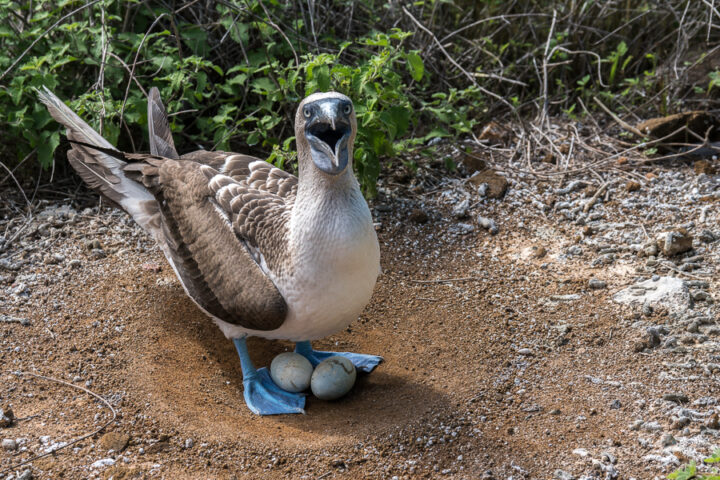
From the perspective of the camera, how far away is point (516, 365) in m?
4.12

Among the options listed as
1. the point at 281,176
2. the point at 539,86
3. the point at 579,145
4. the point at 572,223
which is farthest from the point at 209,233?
the point at 539,86

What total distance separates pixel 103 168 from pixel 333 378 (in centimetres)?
205

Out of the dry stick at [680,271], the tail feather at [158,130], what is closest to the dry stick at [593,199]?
the dry stick at [680,271]

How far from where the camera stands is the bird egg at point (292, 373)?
410cm

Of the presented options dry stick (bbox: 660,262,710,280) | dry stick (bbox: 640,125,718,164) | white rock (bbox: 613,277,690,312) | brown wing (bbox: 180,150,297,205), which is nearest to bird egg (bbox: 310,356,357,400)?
brown wing (bbox: 180,150,297,205)

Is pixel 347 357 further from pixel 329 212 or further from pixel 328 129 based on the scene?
pixel 328 129

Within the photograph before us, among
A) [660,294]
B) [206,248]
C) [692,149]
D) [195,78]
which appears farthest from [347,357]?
[692,149]

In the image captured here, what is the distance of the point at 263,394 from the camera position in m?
4.11

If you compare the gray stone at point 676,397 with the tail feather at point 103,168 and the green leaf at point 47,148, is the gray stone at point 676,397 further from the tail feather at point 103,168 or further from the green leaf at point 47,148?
the green leaf at point 47,148

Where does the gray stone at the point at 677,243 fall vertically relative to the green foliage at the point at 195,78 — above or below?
below

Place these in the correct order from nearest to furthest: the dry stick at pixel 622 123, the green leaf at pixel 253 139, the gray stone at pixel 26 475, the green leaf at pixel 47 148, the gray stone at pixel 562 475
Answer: the gray stone at pixel 562 475 < the gray stone at pixel 26 475 < the green leaf at pixel 47 148 < the green leaf at pixel 253 139 < the dry stick at pixel 622 123

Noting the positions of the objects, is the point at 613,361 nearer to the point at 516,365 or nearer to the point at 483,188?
the point at 516,365

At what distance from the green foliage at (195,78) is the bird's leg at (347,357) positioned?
4.45ft

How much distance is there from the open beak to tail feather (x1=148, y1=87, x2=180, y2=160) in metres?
1.68
